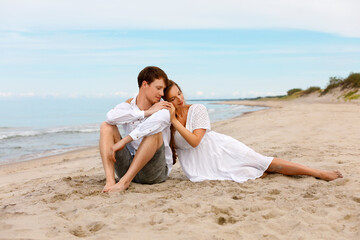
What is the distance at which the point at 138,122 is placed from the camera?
4102mm

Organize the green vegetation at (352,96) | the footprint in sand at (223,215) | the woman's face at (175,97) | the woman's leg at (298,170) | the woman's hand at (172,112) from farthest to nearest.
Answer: the green vegetation at (352,96) → the woman's leg at (298,170) → the woman's face at (175,97) → the woman's hand at (172,112) → the footprint in sand at (223,215)

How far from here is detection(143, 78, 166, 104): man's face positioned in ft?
13.2

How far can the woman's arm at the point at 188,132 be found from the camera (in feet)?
12.9

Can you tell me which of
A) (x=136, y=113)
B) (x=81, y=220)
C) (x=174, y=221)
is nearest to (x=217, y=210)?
(x=174, y=221)

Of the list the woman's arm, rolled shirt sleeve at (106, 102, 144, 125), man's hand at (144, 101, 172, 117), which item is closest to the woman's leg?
the woman's arm

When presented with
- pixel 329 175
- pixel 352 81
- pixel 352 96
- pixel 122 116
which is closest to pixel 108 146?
pixel 122 116

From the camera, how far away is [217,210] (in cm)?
310

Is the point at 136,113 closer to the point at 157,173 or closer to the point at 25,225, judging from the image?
the point at 157,173

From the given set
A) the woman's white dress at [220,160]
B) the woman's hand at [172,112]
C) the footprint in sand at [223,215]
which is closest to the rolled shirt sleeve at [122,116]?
the woman's hand at [172,112]

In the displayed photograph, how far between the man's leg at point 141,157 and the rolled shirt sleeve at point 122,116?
31 centimetres

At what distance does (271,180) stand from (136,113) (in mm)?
1776

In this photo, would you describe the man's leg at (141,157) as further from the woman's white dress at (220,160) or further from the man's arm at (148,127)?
the woman's white dress at (220,160)

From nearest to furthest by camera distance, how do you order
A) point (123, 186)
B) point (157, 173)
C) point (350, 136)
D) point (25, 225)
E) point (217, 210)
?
point (25, 225) → point (217, 210) → point (123, 186) → point (157, 173) → point (350, 136)

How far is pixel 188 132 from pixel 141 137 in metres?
0.53
